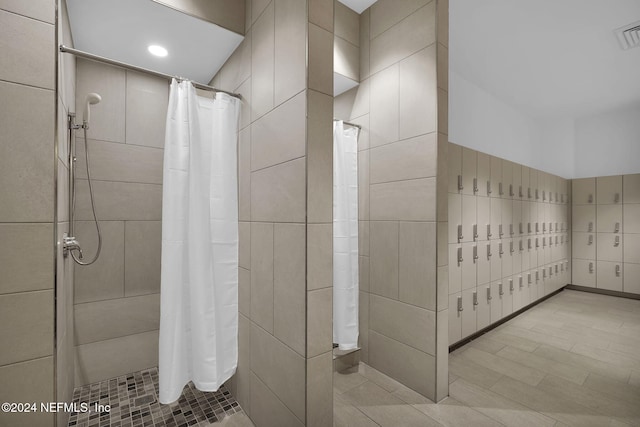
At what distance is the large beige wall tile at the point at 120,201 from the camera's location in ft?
5.92

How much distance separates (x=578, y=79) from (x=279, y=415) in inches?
181

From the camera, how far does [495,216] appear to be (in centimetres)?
286

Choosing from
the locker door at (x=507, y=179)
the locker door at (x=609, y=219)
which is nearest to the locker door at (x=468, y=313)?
the locker door at (x=507, y=179)

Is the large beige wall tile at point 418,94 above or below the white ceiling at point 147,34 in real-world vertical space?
below

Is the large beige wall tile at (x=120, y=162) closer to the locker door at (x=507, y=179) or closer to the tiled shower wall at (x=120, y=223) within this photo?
the tiled shower wall at (x=120, y=223)

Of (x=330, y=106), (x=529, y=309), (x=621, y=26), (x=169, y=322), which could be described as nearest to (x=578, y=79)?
(x=621, y=26)

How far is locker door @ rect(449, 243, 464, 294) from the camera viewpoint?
2328 mm

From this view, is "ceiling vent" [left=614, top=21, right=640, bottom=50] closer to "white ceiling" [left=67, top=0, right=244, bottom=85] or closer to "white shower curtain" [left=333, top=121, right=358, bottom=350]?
"white shower curtain" [left=333, top=121, right=358, bottom=350]

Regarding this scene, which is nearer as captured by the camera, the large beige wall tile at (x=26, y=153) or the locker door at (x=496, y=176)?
the large beige wall tile at (x=26, y=153)

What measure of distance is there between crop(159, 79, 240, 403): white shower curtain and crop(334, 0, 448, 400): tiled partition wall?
102 cm

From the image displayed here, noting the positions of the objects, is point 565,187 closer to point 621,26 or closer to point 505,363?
point 621,26

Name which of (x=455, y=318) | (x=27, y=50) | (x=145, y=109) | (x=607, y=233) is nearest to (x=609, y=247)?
(x=607, y=233)

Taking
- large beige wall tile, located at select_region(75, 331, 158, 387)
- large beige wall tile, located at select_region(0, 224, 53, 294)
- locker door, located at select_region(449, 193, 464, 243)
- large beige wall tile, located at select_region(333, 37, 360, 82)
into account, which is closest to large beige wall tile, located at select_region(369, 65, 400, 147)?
large beige wall tile, located at select_region(333, 37, 360, 82)

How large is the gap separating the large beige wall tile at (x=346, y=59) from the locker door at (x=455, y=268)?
1.60 meters
